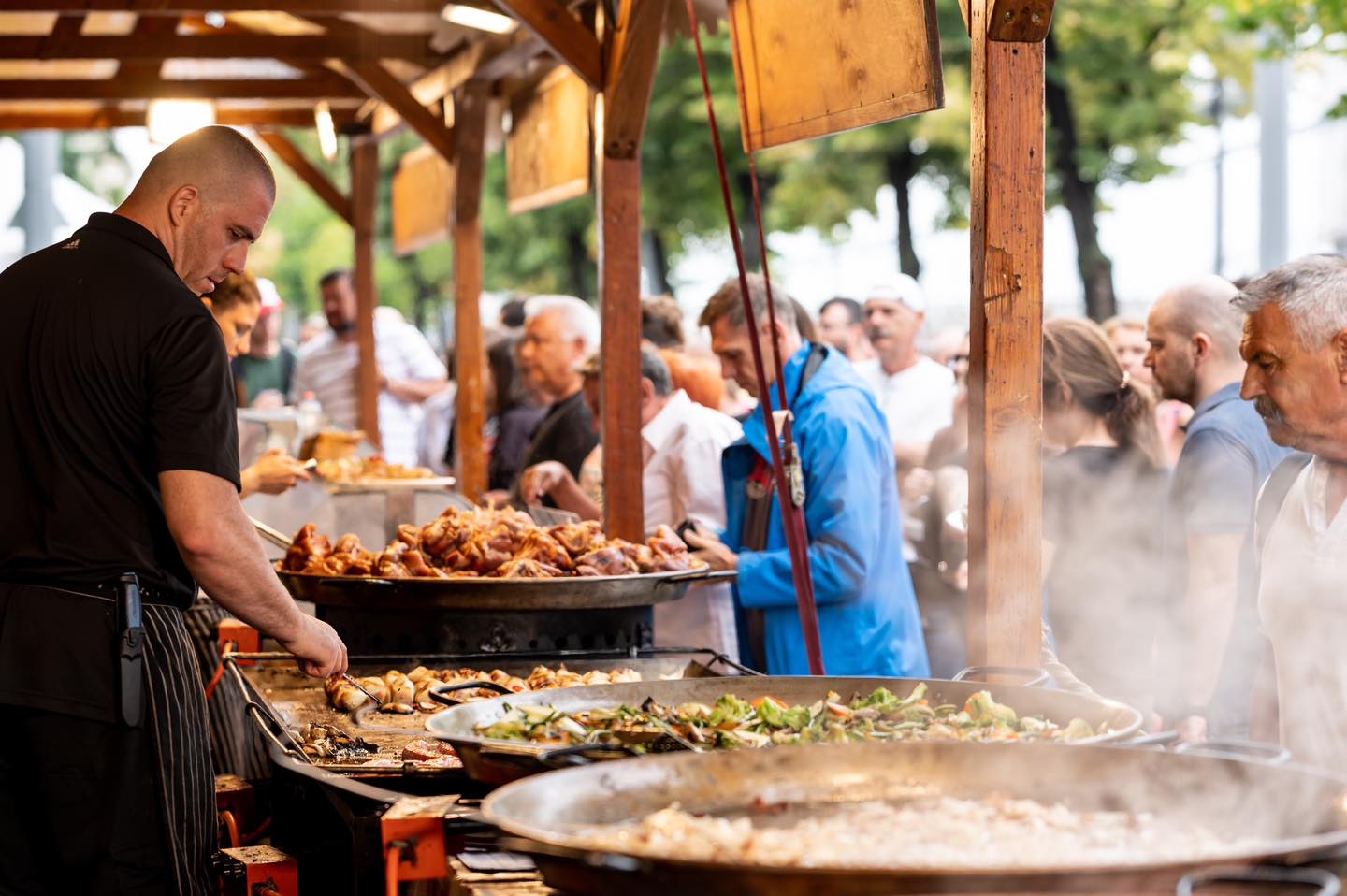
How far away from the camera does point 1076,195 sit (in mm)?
16953

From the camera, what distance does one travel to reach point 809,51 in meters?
4.43

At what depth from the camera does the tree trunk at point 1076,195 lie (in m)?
16.5

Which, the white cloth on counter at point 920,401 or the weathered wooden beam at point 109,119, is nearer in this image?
the white cloth on counter at point 920,401

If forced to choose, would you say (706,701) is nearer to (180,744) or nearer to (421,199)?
(180,744)

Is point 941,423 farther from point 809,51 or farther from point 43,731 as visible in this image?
point 43,731

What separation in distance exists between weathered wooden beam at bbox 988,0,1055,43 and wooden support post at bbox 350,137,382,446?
843 centimetres

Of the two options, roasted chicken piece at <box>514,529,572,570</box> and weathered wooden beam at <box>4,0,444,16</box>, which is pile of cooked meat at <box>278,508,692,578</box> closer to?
roasted chicken piece at <box>514,529,572,570</box>

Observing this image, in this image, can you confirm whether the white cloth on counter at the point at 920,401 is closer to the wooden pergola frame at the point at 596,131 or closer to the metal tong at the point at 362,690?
the wooden pergola frame at the point at 596,131

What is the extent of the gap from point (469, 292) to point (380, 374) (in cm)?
304

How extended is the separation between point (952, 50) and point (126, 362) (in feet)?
50.1

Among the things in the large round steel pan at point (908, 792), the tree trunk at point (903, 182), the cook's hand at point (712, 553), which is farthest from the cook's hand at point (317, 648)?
the tree trunk at point (903, 182)

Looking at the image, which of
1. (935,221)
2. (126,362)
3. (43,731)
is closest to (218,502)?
(126,362)

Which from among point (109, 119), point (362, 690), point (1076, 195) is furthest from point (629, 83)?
point (1076, 195)

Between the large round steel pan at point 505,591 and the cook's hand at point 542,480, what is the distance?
8.99 feet
